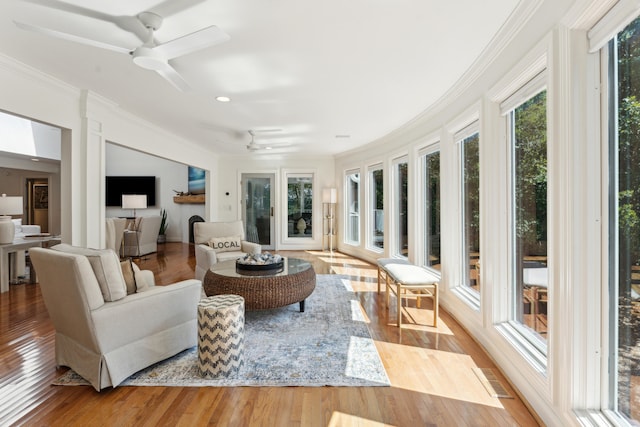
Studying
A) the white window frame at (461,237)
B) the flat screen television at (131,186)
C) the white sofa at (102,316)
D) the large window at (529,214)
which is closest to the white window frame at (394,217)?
the white window frame at (461,237)

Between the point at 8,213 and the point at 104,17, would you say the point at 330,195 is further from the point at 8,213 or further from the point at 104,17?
the point at 8,213

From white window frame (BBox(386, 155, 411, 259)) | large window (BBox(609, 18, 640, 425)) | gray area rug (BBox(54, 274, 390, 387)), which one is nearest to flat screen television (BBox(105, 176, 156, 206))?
white window frame (BBox(386, 155, 411, 259))

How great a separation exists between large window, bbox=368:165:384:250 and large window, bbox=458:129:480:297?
8.84ft

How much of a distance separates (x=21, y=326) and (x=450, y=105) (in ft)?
16.2

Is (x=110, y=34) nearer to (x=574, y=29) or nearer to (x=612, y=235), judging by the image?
(x=574, y=29)

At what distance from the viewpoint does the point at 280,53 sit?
8.38 feet

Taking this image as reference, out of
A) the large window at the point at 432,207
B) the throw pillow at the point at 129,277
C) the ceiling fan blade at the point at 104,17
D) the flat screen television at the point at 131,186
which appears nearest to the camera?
the ceiling fan blade at the point at 104,17

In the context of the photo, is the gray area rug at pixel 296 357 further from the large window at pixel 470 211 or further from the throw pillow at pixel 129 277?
the large window at pixel 470 211

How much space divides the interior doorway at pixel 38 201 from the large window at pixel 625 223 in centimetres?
1218

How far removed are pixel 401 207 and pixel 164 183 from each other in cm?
760

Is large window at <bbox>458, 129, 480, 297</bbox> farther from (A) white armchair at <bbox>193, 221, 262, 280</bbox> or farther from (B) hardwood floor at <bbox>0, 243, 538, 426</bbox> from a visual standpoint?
(A) white armchair at <bbox>193, 221, 262, 280</bbox>

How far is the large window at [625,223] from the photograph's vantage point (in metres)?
1.36

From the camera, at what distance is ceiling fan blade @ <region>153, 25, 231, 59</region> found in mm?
1814

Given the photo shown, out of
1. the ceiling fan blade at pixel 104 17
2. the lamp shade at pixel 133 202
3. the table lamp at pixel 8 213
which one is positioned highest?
the ceiling fan blade at pixel 104 17
